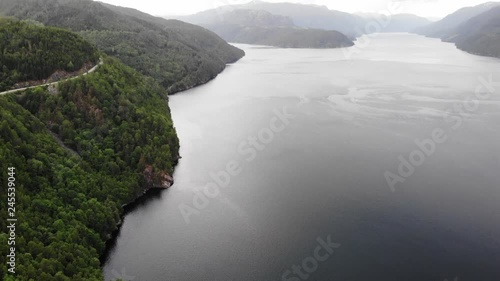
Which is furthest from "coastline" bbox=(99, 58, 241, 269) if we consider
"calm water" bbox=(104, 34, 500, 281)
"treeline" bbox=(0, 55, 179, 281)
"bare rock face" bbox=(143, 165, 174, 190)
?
"treeline" bbox=(0, 55, 179, 281)

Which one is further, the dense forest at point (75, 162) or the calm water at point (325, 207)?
the calm water at point (325, 207)

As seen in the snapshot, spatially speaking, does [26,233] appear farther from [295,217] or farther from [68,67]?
[68,67]

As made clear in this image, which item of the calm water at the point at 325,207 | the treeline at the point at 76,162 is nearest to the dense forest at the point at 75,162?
the treeline at the point at 76,162

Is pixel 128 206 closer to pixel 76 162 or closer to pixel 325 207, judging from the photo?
pixel 76 162

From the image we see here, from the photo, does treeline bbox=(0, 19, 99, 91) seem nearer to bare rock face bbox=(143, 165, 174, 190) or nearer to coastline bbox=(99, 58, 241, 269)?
bare rock face bbox=(143, 165, 174, 190)

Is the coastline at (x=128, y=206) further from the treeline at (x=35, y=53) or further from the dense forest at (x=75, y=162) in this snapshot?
the treeline at (x=35, y=53)
